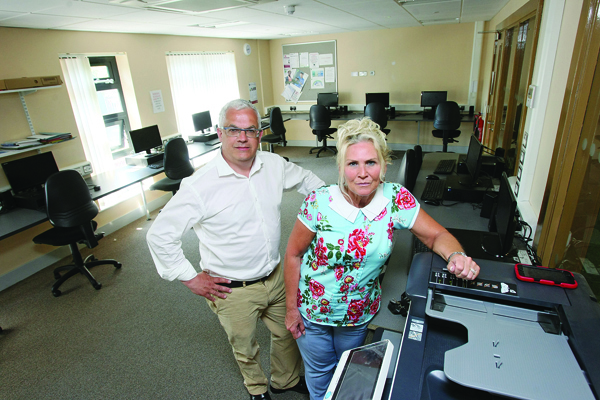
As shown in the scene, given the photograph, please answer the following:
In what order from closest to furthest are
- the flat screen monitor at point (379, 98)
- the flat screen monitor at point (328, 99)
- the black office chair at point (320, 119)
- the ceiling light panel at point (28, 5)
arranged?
1. the ceiling light panel at point (28, 5)
2. the black office chair at point (320, 119)
3. the flat screen monitor at point (379, 98)
4. the flat screen monitor at point (328, 99)

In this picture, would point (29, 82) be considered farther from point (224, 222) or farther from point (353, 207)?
point (353, 207)

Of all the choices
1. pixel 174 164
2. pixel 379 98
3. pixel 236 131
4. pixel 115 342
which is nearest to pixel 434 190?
pixel 236 131

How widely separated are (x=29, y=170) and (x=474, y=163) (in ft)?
13.4

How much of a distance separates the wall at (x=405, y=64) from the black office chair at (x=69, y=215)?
5.65 meters

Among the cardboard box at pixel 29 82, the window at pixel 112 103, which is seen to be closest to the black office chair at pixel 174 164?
the window at pixel 112 103

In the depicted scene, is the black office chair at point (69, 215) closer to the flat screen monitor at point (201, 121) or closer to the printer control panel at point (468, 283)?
the flat screen monitor at point (201, 121)

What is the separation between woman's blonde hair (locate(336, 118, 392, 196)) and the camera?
3.96 ft

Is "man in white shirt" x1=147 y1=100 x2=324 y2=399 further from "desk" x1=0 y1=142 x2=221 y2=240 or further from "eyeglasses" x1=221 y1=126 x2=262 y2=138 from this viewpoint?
"desk" x1=0 y1=142 x2=221 y2=240

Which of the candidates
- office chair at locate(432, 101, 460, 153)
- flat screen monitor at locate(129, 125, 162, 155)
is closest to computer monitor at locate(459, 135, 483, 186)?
office chair at locate(432, 101, 460, 153)

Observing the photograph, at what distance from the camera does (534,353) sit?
0.83 metres

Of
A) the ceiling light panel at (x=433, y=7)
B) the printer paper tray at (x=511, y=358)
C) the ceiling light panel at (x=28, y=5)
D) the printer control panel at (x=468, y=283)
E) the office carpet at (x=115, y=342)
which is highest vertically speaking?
the ceiling light panel at (x=433, y=7)

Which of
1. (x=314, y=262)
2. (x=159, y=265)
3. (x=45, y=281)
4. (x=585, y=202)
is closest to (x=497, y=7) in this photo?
(x=585, y=202)

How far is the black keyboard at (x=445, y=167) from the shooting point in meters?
3.25

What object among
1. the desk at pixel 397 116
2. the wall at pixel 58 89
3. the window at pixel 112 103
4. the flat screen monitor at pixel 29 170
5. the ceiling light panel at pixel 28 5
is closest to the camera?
the ceiling light panel at pixel 28 5
